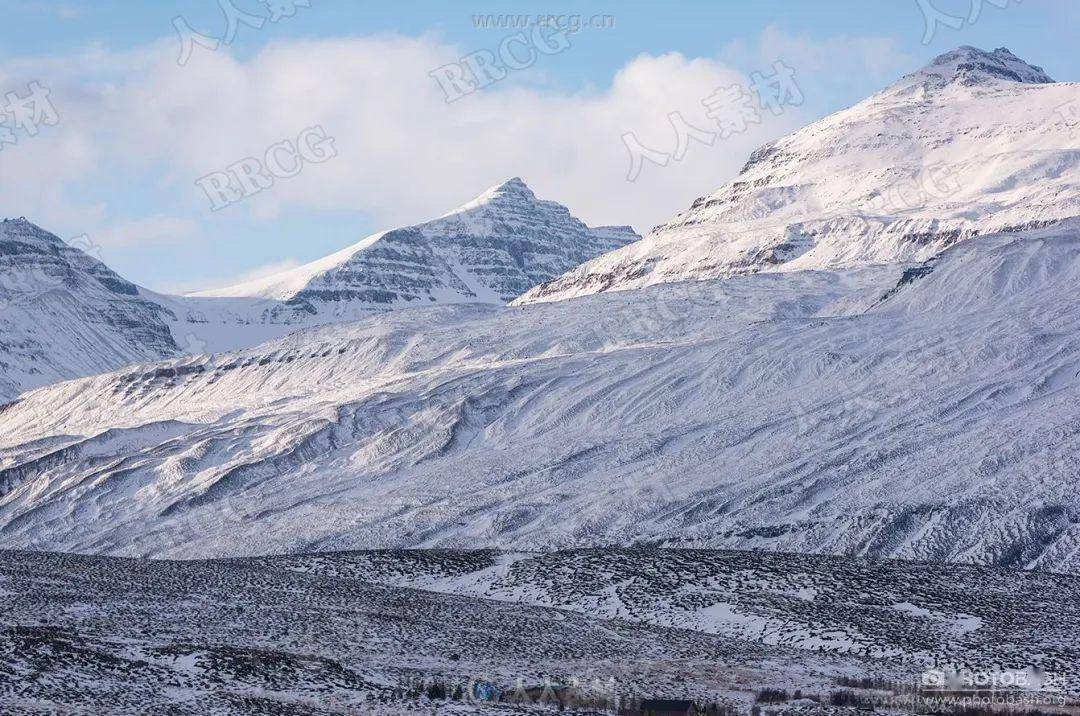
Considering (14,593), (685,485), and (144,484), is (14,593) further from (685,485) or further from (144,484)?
(144,484)

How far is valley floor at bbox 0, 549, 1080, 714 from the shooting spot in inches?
1344

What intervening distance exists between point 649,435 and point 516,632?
188 ft

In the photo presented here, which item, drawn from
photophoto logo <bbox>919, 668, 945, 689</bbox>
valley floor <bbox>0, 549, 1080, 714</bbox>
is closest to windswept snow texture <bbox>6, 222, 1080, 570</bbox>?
valley floor <bbox>0, 549, 1080, 714</bbox>

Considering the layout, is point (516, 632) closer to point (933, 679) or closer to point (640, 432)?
point (933, 679)

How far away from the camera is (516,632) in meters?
46.3

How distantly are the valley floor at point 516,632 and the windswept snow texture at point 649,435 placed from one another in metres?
17.2

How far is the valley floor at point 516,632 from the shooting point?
3412 centimetres

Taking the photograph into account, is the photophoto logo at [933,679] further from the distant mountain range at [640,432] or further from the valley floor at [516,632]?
the distant mountain range at [640,432]

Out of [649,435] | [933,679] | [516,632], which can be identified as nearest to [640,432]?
[649,435]

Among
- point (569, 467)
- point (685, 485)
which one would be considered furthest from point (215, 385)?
point (685, 485)

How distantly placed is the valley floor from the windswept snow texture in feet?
56.5

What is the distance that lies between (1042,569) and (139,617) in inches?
1731

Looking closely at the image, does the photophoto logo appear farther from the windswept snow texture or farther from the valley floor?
the windswept snow texture

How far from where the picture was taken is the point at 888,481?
82.5 meters
